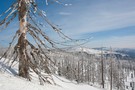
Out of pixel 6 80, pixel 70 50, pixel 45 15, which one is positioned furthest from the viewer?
pixel 45 15

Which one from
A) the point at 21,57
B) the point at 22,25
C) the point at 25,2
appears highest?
the point at 25,2

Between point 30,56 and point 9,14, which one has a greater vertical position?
point 9,14

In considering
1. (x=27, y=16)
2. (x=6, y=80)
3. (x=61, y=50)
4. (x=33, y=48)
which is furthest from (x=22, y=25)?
(x=6, y=80)

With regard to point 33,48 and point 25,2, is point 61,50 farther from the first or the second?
point 25,2

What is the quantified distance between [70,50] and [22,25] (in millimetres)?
2279

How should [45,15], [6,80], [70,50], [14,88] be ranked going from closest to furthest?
[14,88] < [6,80] < [70,50] < [45,15]

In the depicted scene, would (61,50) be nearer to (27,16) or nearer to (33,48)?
(33,48)

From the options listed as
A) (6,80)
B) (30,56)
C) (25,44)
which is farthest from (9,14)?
(6,80)

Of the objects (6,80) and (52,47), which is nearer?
(6,80)

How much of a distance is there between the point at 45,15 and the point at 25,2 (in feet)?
3.22

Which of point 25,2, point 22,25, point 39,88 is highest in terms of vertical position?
point 25,2

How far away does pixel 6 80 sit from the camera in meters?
7.58

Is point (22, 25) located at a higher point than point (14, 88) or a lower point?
higher

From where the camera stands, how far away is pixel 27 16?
30.8 ft
